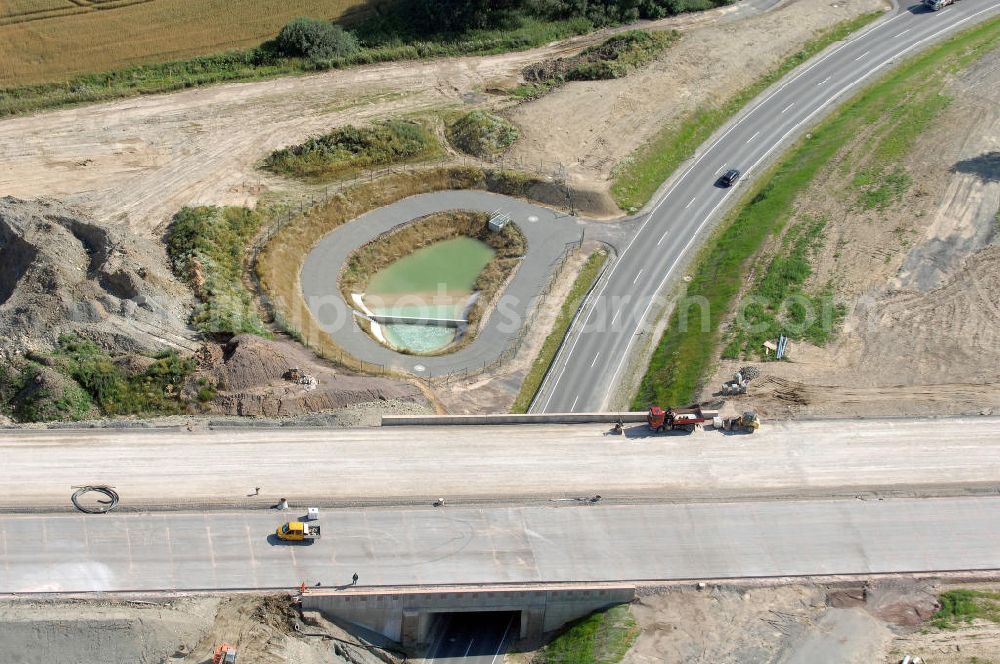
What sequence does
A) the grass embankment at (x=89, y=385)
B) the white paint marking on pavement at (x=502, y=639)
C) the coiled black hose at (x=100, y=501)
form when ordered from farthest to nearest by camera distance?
the grass embankment at (x=89, y=385)
the coiled black hose at (x=100, y=501)
the white paint marking on pavement at (x=502, y=639)

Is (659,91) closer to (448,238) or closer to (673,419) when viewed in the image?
(448,238)

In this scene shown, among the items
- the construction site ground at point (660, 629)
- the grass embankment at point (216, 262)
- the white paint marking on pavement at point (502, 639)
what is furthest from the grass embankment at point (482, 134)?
the construction site ground at point (660, 629)

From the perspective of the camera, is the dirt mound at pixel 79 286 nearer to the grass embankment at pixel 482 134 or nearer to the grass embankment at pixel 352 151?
the grass embankment at pixel 352 151

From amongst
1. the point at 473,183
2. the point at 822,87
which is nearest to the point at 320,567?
the point at 473,183

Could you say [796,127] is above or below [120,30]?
below

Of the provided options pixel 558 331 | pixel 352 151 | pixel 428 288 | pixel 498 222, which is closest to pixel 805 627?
pixel 558 331

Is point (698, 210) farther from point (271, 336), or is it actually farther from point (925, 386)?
point (271, 336)

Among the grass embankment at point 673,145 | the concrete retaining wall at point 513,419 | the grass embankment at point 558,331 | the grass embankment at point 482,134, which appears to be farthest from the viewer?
the grass embankment at point 482,134
